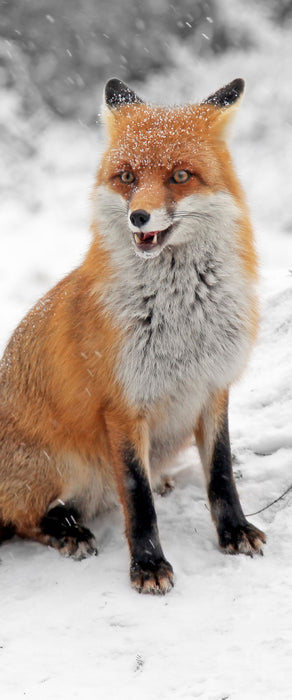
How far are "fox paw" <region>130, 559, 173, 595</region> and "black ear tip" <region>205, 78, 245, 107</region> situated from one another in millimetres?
2123

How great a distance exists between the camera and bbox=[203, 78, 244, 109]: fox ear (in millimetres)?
3066

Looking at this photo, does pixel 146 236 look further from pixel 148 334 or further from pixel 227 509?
pixel 227 509

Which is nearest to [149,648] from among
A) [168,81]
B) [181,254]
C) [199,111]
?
[181,254]

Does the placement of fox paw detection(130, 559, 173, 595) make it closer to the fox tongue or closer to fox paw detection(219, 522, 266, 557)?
fox paw detection(219, 522, 266, 557)

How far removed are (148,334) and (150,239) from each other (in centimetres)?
46

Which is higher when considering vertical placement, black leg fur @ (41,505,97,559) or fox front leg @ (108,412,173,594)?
fox front leg @ (108,412,173,594)

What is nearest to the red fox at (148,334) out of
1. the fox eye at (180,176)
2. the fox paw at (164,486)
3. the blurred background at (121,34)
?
the fox eye at (180,176)

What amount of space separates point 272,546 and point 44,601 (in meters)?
1.07

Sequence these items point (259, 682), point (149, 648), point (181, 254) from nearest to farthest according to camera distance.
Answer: point (259, 682) < point (149, 648) < point (181, 254)

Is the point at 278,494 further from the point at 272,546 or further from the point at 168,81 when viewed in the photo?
the point at 168,81


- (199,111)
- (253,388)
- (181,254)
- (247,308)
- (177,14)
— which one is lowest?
(253,388)

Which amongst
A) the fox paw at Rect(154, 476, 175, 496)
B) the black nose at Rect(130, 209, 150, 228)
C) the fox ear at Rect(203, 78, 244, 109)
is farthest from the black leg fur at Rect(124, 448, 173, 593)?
the fox ear at Rect(203, 78, 244, 109)

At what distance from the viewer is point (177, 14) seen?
912 cm

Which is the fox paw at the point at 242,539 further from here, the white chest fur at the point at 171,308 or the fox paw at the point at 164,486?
the white chest fur at the point at 171,308
